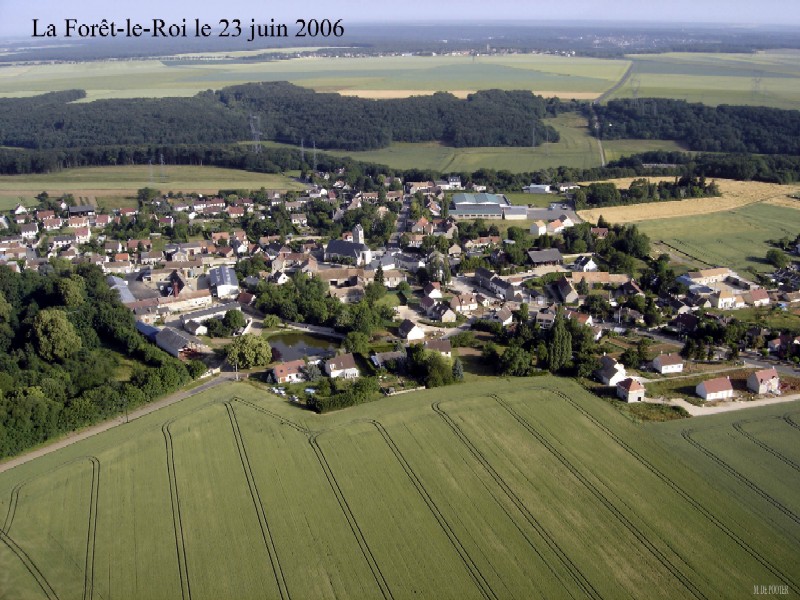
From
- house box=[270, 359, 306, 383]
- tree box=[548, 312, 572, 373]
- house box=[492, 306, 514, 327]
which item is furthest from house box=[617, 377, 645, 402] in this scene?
house box=[270, 359, 306, 383]

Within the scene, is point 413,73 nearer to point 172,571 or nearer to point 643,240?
point 643,240

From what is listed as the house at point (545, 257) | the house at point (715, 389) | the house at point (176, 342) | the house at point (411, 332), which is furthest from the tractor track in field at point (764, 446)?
the house at point (176, 342)

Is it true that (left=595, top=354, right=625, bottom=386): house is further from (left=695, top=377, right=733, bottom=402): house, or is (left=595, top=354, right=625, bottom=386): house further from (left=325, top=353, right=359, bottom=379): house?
(left=325, top=353, right=359, bottom=379): house

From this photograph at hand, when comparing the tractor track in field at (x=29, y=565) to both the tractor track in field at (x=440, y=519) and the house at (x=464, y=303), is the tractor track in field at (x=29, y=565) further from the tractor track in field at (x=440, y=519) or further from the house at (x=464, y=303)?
the house at (x=464, y=303)

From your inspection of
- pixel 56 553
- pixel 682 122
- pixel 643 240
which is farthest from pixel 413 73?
pixel 56 553

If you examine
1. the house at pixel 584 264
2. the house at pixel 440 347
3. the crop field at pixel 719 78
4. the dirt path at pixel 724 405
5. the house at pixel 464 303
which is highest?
the crop field at pixel 719 78
